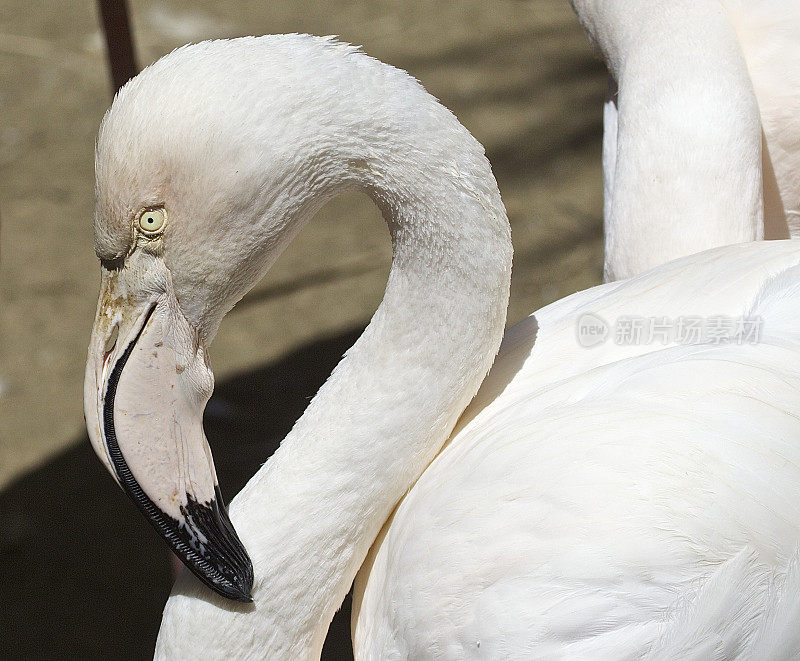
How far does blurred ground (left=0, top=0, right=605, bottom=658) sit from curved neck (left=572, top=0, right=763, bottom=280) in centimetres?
Answer: 143

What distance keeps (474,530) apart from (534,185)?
2.91 meters

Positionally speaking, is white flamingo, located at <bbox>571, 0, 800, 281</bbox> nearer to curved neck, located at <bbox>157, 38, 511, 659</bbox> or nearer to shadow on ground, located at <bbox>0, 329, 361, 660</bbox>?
curved neck, located at <bbox>157, 38, 511, 659</bbox>

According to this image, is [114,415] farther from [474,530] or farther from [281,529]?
[474,530]

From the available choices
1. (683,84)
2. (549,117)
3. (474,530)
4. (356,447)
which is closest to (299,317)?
(549,117)

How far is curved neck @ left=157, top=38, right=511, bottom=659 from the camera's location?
152 centimetres

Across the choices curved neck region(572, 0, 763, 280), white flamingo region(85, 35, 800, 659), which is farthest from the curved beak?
curved neck region(572, 0, 763, 280)

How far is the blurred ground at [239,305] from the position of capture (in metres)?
2.96

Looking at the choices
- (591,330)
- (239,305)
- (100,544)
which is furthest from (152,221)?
(239,305)

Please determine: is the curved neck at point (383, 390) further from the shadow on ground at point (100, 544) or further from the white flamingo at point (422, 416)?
the shadow on ground at point (100, 544)

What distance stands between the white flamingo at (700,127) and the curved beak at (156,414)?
43.2 inches

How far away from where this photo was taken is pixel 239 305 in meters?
3.82

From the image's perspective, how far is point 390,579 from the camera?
1619mm

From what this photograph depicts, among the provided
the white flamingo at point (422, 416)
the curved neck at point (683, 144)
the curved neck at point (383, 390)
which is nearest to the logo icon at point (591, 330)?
the white flamingo at point (422, 416)

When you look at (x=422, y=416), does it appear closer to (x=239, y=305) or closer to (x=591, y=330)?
(x=591, y=330)
